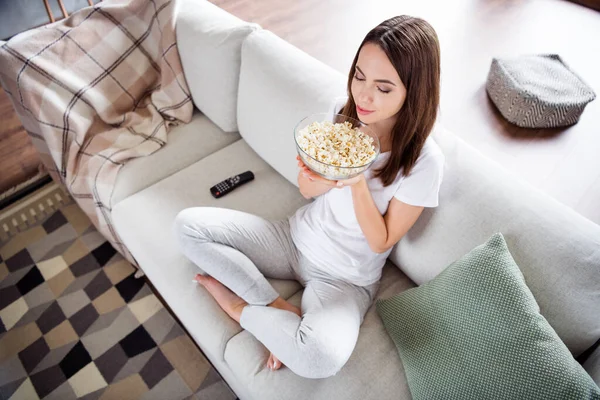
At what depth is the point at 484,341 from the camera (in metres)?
0.98

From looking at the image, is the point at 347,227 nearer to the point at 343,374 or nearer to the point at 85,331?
the point at 343,374

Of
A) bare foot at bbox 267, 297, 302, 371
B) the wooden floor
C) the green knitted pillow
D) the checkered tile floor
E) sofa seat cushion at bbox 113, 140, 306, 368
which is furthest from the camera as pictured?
the wooden floor

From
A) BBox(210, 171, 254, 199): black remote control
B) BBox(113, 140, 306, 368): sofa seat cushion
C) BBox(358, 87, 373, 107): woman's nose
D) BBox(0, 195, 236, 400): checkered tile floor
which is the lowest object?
BBox(0, 195, 236, 400): checkered tile floor

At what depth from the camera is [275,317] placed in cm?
115

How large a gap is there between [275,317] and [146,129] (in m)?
1.07

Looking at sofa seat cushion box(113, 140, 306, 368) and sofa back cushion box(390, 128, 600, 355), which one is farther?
sofa seat cushion box(113, 140, 306, 368)

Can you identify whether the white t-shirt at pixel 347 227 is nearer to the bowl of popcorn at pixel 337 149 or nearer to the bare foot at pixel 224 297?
the bowl of popcorn at pixel 337 149

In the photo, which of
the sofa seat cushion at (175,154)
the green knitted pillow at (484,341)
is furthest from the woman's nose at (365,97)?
the sofa seat cushion at (175,154)

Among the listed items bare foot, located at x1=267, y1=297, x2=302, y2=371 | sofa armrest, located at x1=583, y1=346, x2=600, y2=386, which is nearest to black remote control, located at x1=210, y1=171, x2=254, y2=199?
bare foot, located at x1=267, y1=297, x2=302, y2=371

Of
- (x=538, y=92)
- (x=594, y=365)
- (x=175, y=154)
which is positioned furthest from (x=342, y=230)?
(x=538, y=92)

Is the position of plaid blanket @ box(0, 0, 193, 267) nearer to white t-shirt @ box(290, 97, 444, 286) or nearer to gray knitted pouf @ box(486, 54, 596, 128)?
white t-shirt @ box(290, 97, 444, 286)

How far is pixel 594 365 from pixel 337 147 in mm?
807

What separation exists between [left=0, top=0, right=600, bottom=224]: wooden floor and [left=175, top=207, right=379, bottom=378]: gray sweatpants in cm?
109

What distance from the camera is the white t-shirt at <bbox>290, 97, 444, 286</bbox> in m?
1.11
